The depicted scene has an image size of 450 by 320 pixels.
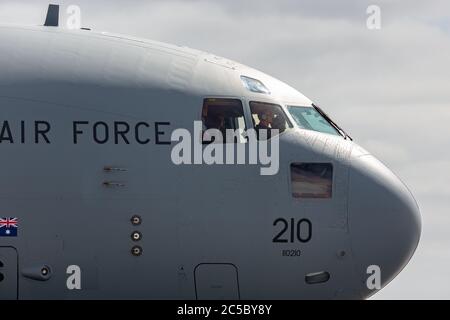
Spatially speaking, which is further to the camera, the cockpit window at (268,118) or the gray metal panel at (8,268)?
the cockpit window at (268,118)

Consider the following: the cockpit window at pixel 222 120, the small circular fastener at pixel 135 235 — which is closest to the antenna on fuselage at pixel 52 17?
the cockpit window at pixel 222 120

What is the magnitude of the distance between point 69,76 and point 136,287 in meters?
3.94

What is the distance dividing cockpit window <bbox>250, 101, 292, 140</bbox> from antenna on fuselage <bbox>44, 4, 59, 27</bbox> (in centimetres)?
427

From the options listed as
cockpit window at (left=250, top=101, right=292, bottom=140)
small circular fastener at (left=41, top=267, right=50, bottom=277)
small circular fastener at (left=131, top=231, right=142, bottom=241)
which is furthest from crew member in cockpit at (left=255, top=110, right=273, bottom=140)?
small circular fastener at (left=41, top=267, right=50, bottom=277)

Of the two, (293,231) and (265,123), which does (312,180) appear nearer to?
(293,231)

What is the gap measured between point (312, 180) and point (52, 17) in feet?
19.7

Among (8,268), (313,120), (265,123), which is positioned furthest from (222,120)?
(8,268)

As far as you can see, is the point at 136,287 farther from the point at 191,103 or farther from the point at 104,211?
the point at 191,103

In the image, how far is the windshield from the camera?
75.8 ft

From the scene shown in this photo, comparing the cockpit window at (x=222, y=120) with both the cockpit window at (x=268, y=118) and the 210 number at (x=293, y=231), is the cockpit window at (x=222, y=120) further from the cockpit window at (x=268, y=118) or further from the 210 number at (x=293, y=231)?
the 210 number at (x=293, y=231)

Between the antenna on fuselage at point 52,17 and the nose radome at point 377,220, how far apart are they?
6.36 m

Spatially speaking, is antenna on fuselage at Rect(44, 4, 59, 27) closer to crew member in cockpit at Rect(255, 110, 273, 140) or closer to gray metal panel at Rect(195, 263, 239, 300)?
crew member in cockpit at Rect(255, 110, 273, 140)

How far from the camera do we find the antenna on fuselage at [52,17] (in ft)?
78.7
